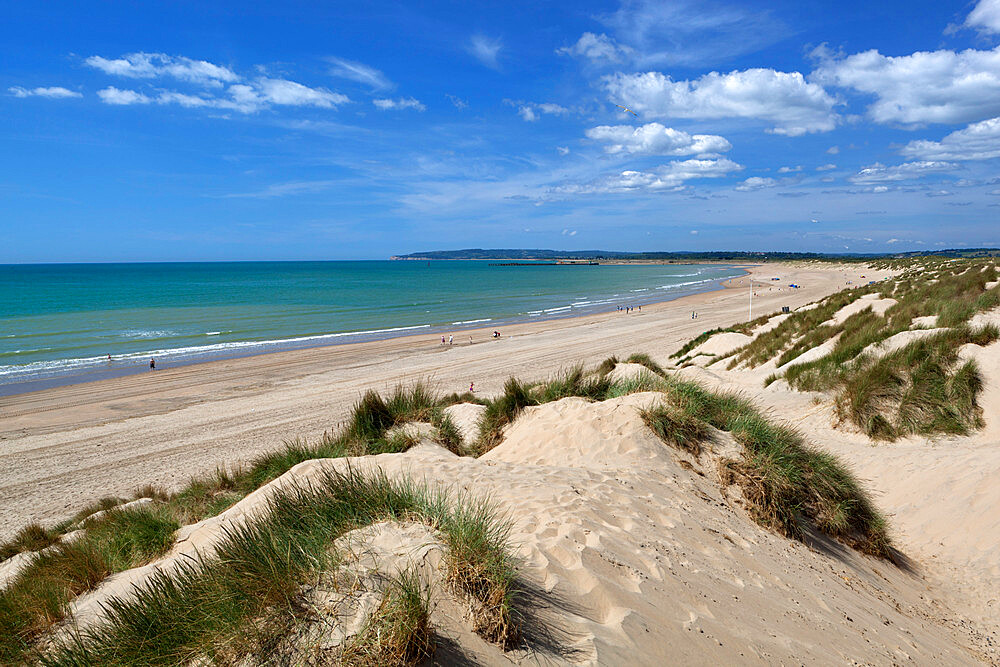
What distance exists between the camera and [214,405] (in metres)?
18.7

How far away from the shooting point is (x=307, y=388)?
68.5 ft

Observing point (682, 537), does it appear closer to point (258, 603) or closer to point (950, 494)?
point (258, 603)

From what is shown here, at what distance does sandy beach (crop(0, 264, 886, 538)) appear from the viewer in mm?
12070

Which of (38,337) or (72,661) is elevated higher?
(72,661)

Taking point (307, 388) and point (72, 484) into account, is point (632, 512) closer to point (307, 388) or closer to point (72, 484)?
point (72, 484)

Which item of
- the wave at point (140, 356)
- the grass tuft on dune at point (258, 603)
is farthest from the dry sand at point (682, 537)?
the wave at point (140, 356)

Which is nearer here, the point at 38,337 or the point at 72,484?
the point at 72,484

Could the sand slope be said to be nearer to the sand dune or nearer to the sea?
the sand dune

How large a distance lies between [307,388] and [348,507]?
1819 cm

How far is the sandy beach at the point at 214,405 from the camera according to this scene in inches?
475

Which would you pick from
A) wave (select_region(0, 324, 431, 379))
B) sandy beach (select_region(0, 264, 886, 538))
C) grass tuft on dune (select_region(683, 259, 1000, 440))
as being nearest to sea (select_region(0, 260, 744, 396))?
wave (select_region(0, 324, 431, 379))

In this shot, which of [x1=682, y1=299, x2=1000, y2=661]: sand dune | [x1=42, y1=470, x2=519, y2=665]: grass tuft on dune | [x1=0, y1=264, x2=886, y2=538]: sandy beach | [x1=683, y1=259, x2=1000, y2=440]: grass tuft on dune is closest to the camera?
A: [x1=42, y1=470, x2=519, y2=665]: grass tuft on dune

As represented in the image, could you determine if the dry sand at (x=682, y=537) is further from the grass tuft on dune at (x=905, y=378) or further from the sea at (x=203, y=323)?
the sea at (x=203, y=323)

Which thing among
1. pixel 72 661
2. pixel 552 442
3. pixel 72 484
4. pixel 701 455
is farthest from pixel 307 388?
pixel 72 661
